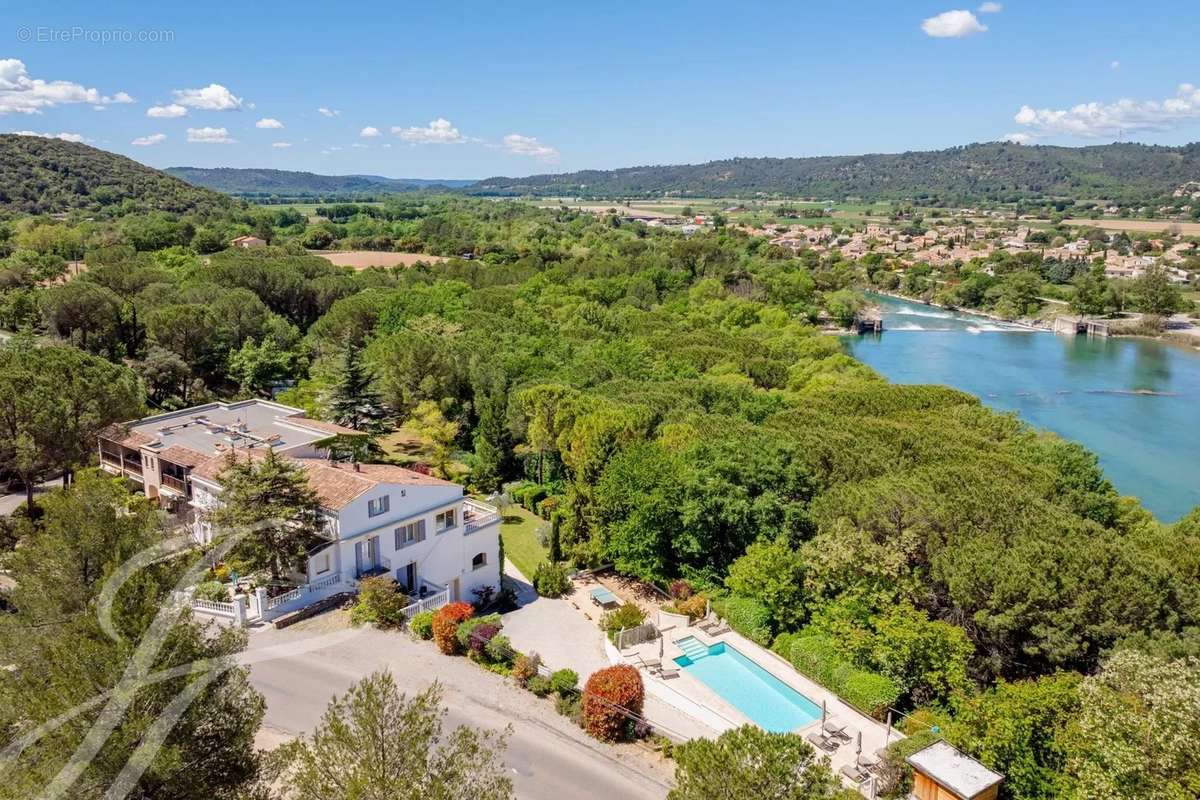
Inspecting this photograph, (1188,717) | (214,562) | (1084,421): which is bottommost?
(1084,421)

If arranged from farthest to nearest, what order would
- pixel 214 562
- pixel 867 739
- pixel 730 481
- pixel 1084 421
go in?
pixel 1084 421 < pixel 730 481 < pixel 214 562 < pixel 867 739

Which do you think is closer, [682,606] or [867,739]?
[867,739]

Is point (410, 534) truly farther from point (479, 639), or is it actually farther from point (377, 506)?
point (479, 639)

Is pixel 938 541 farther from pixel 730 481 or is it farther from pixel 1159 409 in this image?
pixel 1159 409

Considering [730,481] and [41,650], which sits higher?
[41,650]

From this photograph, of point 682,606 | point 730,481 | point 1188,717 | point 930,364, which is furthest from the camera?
point 930,364

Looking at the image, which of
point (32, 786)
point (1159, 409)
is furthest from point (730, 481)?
point (1159, 409)

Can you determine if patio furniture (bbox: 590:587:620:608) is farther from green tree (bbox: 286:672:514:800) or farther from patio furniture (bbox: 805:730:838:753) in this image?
green tree (bbox: 286:672:514:800)

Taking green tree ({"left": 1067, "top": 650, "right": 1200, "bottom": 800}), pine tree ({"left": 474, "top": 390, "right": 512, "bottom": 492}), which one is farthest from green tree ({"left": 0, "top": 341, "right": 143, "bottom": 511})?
green tree ({"left": 1067, "top": 650, "right": 1200, "bottom": 800})
